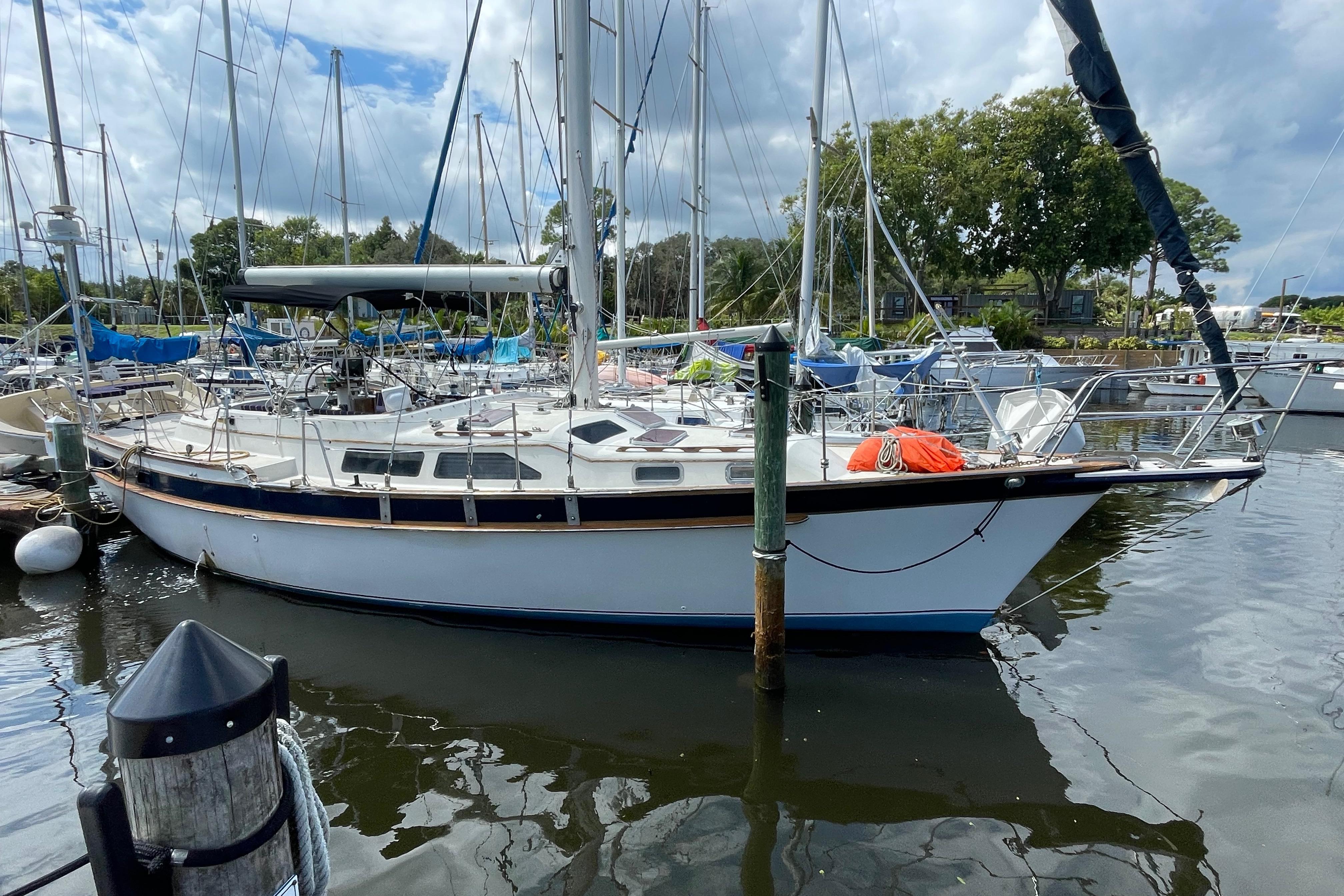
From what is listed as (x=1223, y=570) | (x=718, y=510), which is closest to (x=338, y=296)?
(x=718, y=510)

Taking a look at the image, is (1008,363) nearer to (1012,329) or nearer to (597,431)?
(1012,329)

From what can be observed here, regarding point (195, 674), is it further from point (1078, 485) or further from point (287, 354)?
point (287, 354)

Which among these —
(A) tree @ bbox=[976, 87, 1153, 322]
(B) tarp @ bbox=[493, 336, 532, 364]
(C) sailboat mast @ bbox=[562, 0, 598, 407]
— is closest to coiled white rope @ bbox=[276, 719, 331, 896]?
(C) sailboat mast @ bbox=[562, 0, 598, 407]

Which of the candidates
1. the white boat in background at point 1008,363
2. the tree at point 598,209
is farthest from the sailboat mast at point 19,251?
the white boat in background at point 1008,363

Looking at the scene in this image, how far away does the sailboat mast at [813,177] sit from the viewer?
10.3 metres

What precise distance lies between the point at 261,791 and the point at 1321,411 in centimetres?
3140

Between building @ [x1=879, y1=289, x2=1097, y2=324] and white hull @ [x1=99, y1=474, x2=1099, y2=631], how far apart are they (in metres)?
40.4

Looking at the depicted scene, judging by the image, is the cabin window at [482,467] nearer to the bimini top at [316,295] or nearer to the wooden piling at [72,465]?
the bimini top at [316,295]

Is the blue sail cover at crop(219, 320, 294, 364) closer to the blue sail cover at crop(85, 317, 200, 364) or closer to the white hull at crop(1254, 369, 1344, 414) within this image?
the blue sail cover at crop(85, 317, 200, 364)

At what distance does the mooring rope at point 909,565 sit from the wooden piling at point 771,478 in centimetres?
51

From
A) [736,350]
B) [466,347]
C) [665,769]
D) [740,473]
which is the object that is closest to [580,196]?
[740,473]

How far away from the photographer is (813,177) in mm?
11008

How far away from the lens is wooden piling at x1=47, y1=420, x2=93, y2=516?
1112 centimetres

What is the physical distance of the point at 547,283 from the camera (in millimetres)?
7969
